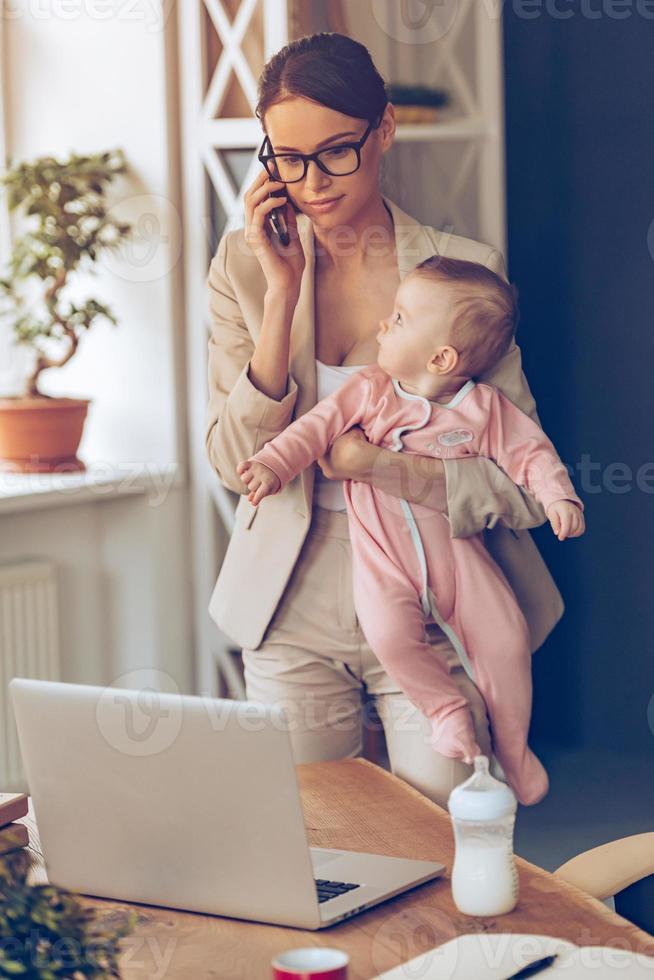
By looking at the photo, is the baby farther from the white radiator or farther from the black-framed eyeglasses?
the white radiator

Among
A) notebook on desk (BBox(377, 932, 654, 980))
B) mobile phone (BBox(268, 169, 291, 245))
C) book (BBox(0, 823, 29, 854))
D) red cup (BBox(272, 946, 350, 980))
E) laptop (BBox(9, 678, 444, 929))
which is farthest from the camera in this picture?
mobile phone (BBox(268, 169, 291, 245))

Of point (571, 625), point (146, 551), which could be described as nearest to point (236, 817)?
point (146, 551)

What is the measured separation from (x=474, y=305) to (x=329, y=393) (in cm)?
27

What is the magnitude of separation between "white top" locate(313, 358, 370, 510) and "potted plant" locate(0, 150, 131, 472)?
125 centimetres

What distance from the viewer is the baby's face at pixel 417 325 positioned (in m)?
1.88

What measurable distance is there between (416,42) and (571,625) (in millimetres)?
1669

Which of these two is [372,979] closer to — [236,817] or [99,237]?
[236,817]

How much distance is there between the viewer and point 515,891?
1.22 m

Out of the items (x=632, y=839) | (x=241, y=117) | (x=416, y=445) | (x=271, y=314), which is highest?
(x=241, y=117)

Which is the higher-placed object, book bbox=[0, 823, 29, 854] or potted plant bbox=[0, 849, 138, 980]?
potted plant bbox=[0, 849, 138, 980]

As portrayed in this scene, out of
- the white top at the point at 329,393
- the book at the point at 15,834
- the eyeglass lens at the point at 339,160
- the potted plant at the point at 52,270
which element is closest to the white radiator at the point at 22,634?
the potted plant at the point at 52,270

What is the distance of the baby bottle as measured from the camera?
1206 mm

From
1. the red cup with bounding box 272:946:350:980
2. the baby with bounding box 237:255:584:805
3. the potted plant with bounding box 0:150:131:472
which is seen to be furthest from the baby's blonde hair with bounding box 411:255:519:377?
the potted plant with bounding box 0:150:131:472

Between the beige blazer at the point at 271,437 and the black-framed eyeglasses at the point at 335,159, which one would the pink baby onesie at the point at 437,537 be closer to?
the beige blazer at the point at 271,437
